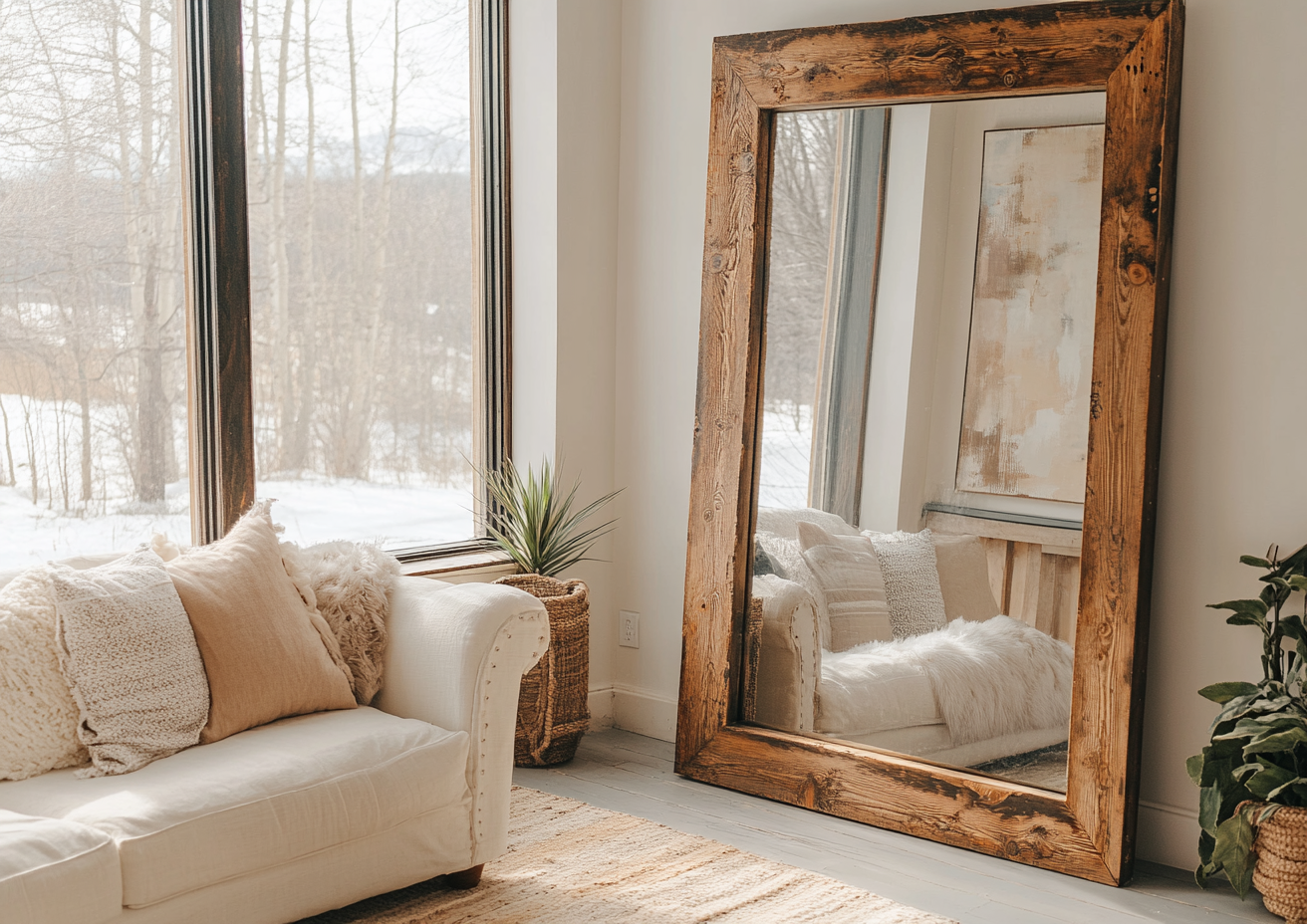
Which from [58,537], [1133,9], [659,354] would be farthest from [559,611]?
[1133,9]

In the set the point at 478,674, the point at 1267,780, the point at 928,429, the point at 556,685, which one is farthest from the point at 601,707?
the point at 1267,780

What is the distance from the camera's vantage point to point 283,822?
2.07m

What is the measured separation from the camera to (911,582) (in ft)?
9.57

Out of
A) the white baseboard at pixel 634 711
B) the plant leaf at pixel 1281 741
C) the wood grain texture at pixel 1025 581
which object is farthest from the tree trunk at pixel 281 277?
the plant leaf at pixel 1281 741

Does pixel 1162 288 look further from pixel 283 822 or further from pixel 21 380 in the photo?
pixel 21 380

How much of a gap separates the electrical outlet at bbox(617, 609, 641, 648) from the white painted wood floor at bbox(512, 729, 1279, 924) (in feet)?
1.58

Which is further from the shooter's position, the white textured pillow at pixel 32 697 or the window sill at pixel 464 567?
the window sill at pixel 464 567

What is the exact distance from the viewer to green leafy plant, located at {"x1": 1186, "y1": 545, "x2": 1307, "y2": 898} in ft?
7.60

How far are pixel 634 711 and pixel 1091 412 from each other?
1781 mm

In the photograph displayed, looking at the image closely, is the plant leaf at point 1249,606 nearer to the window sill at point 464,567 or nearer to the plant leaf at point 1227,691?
the plant leaf at point 1227,691

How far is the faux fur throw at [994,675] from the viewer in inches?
107

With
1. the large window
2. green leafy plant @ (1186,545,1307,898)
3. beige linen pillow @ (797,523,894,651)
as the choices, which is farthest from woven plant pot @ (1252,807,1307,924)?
the large window

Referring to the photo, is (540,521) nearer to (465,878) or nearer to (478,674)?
(478,674)

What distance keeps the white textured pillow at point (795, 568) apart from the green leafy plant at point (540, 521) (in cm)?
61
